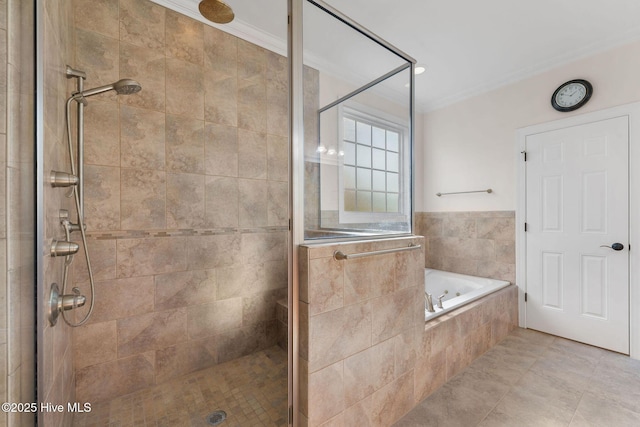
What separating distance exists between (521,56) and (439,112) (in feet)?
3.30

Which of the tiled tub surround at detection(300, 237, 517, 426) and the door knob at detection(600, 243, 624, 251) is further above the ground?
the door knob at detection(600, 243, 624, 251)

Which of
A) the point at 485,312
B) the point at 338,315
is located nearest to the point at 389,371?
the point at 338,315

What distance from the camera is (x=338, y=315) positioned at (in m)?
1.23

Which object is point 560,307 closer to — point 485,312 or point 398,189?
point 485,312

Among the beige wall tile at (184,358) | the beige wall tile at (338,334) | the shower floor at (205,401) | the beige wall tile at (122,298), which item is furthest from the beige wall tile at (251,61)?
the shower floor at (205,401)

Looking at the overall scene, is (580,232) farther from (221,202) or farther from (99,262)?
(99,262)

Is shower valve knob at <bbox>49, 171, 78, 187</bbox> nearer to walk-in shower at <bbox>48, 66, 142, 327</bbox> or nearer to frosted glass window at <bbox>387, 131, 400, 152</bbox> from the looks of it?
walk-in shower at <bbox>48, 66, 142, 327</bbox>

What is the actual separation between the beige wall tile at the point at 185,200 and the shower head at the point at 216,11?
1034mm

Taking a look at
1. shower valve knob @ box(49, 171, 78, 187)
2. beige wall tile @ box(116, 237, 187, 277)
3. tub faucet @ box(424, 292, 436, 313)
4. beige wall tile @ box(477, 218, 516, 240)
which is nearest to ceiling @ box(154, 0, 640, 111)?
shower valve knob @ box(49, 171, 78, 187)

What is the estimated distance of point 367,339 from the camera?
134 cm

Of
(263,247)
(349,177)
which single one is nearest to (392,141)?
(349,177)

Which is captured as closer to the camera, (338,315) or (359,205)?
(338,315)

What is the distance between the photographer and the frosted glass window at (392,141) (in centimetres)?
176

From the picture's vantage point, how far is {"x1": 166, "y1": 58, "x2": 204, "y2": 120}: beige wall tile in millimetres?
1810
